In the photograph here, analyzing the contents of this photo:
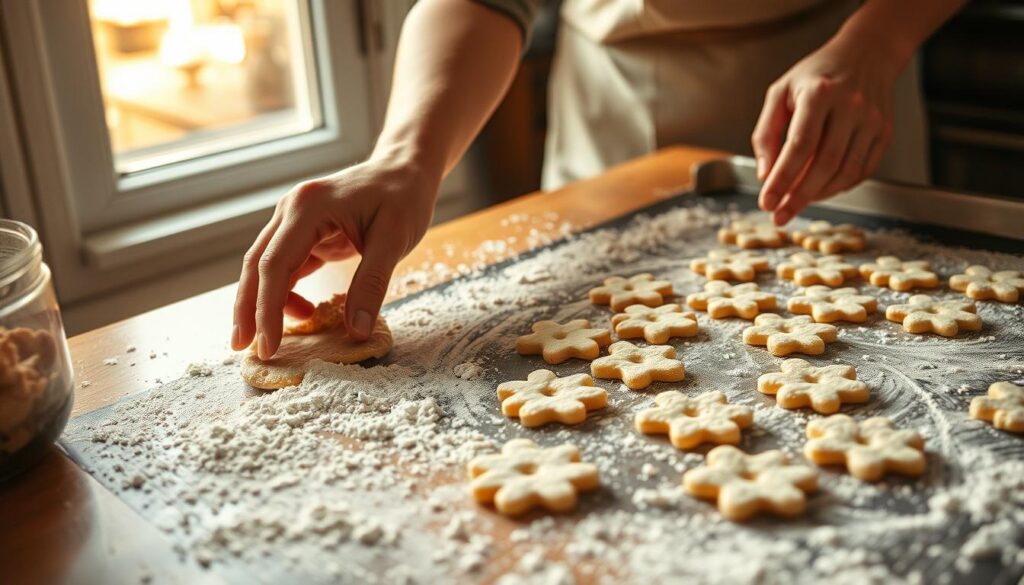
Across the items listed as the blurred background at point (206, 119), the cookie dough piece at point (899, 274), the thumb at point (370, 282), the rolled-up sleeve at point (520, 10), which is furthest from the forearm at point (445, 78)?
the blurred background at point (206, 119)

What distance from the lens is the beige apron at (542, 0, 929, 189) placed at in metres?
1.79

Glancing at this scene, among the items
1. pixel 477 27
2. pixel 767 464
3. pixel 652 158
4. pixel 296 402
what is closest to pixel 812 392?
pixel 767 464

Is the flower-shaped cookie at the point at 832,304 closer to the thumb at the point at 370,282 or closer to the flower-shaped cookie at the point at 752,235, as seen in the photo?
the flower-shaped cookie at the point at 752,235

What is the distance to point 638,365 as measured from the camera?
3.61 ft

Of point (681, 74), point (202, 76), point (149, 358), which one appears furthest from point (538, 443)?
point (202, 76)

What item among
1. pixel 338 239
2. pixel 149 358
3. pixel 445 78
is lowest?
pixel 149 358

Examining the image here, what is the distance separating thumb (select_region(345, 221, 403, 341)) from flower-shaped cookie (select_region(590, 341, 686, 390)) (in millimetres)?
286

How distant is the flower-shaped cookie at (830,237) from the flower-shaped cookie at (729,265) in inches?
3.6

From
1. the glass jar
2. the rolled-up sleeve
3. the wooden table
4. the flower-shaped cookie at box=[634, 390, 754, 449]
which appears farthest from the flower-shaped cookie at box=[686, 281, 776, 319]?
the glass jar

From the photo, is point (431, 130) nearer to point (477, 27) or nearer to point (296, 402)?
point (477, 27)

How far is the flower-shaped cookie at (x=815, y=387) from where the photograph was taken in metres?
1.00

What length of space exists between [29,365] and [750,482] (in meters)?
0.69

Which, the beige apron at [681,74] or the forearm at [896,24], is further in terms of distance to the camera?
the beige apron at [681,74]

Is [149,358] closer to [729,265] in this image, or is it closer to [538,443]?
[538,443]
